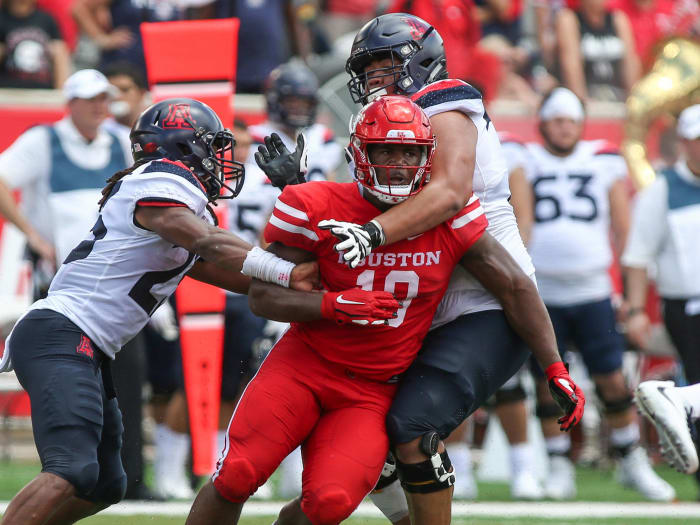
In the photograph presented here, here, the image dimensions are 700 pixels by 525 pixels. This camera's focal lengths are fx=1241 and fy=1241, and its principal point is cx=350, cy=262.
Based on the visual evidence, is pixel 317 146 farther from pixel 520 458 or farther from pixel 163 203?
pixel 163 203

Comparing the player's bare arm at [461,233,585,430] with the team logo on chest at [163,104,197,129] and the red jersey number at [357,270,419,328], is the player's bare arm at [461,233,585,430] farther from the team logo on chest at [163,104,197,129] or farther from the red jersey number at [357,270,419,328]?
the team logo on chest at [163,104,197,129]

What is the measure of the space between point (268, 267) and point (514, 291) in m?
0.85

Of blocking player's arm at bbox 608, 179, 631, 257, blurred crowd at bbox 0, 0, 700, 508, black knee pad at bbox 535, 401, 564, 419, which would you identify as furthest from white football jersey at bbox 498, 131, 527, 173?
black knee pad at bbox 535, 401, 564, 419

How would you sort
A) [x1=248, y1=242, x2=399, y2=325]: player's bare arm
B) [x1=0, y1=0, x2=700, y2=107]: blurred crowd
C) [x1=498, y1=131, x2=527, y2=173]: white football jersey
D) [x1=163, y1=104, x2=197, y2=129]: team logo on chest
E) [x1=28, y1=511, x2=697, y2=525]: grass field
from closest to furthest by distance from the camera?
[x1=248, y1=242, x2=399, y2=325]: player's bare arm < [x1=163, y1=104, x2=197, y2=129]: team logo on chest < [x1=28, y1=511, x2=697, y2=525]: grass field < [x1=498, y1=131, x2=527, y2=173]: white football jersey < [x1=0, y1=0, x2=700, y2=107]: blurred crowd

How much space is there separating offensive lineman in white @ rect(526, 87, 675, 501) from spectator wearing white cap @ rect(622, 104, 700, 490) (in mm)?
161

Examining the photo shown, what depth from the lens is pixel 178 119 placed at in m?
4.46

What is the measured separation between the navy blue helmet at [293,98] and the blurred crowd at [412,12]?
1.28m

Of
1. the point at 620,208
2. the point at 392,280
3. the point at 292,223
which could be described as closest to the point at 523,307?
the point at 392,280

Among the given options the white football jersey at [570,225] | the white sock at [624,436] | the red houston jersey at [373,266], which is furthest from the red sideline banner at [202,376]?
the red houston jersey at [373,266]

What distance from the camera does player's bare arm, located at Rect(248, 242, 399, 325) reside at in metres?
3.86

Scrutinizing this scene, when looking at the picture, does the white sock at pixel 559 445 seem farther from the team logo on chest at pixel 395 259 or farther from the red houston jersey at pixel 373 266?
the team logo on chest at pixel 395 259

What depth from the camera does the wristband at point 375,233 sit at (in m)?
3.83

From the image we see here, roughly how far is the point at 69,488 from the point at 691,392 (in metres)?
2.37

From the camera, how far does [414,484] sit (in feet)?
13.3
